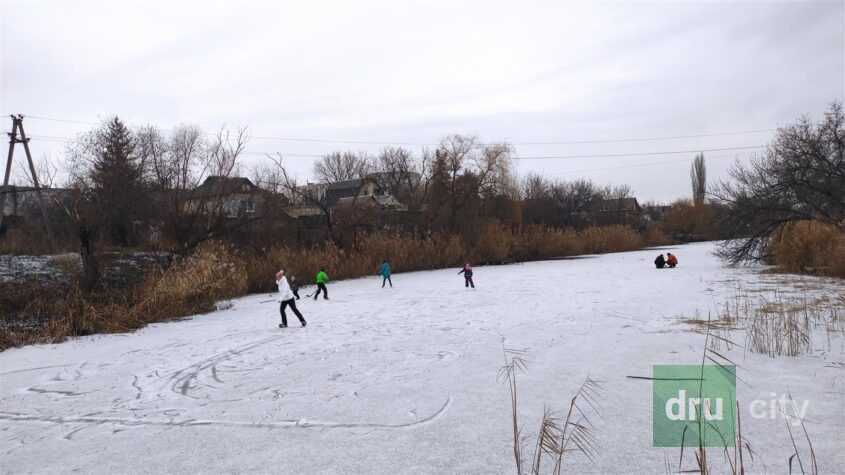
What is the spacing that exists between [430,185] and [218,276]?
2340 cm

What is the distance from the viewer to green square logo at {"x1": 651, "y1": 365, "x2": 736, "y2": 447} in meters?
4.08

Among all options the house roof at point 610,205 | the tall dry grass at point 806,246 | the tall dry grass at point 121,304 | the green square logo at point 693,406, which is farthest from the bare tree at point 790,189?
the house roof at point 610,205

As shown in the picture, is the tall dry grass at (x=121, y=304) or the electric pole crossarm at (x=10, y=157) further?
the electric pole crossarm at (x=10, y=157)

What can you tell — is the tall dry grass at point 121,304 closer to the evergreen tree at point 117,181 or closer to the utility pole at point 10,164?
the evergreen tree at point 117,181

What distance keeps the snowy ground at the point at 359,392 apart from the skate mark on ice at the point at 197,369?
43mm

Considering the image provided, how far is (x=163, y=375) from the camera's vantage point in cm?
677

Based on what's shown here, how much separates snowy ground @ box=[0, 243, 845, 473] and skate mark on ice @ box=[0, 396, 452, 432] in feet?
0.09

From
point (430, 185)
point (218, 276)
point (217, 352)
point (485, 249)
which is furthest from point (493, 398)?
point (430, 185)

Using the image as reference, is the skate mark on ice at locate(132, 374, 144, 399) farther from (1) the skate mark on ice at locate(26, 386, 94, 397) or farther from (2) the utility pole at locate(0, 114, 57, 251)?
(2) the utility pole at locate(0, 114, 57, 251)

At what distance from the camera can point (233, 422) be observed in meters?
4.85

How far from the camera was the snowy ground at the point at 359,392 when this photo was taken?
13.1 ft

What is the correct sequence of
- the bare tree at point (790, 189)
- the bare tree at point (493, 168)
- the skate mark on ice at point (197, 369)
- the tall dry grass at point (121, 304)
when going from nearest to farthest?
1. the skate mark on ice at point (197, 369)
2. the tall dry grass at point (121, 304)
3. the bare tree at point (790, 189)
4. the bare tree at point (493, 168)

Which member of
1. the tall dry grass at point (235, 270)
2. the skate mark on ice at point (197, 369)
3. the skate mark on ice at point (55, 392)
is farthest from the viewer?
the tall dry grass at point (235, 270)

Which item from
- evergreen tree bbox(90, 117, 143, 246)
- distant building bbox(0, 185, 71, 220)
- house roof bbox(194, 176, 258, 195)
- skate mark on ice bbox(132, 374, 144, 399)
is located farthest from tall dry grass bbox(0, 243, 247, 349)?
distant building bbox(0, 185, 71, 220)
